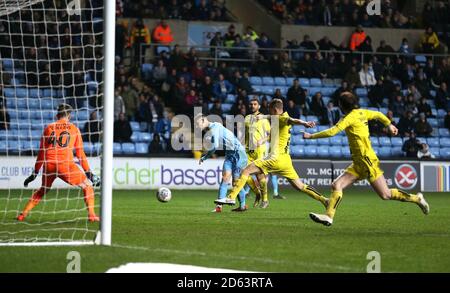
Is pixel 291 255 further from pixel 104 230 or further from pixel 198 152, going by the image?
pixel 198 152

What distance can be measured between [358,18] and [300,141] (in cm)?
643

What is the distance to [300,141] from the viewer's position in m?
29.2

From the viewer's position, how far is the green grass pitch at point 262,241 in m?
9.70

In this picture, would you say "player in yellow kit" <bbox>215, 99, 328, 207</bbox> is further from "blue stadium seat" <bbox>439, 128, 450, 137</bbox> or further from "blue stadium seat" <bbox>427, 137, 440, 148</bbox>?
"blue stadium seat" <bbox>439, 128, 450, 137</bbox>

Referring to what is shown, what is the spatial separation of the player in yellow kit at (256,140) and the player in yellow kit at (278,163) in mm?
1381

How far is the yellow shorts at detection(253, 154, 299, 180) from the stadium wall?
26.2 feet

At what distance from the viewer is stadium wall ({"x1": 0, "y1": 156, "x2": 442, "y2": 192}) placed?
79.5 ft

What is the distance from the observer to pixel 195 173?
86.0ft

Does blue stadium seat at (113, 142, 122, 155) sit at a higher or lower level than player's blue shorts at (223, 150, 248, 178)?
lower

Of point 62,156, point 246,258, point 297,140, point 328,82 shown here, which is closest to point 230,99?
point 297,140

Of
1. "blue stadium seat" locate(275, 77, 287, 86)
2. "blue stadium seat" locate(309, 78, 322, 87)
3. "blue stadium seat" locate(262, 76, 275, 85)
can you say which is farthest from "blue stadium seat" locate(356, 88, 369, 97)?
"blue stadium seat" locate(262, 76, 275, 85)

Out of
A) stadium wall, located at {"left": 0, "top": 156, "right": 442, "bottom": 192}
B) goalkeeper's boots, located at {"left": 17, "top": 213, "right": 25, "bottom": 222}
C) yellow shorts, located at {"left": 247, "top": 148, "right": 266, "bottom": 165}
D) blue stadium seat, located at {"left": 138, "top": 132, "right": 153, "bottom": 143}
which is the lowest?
stadium wall, located at {"left": 0, "top": 156, "right": 442, "bottom": 192}

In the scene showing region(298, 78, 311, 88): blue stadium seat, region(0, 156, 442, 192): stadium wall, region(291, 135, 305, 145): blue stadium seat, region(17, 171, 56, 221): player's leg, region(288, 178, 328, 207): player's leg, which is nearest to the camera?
region(17, 171, 56, 221): player's leg
